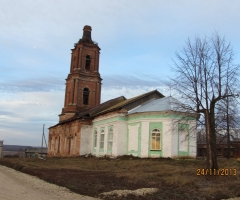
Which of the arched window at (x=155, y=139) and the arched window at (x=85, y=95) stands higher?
the arched window at (x=85, y=95)

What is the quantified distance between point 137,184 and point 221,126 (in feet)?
21.2

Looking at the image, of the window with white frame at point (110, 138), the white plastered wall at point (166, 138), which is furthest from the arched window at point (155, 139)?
the window with white frame at point (110, 138)

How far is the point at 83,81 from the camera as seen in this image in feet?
139

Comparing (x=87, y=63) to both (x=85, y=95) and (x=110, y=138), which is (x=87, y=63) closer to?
(x=85, y=95)

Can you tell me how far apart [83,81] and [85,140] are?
11.1 metres

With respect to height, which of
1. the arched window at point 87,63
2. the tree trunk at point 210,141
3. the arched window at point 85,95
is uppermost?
the arched window at point 87,63

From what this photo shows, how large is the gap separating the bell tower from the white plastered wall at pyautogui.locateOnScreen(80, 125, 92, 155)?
24.7 ft

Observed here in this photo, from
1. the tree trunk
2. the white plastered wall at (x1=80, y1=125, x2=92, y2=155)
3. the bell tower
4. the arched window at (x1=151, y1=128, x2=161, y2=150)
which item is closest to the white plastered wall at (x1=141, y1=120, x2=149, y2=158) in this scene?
the arched window at (x1=151, y1=128, x2=161, y2=150)

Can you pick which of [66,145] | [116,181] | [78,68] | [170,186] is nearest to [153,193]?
[170,186]

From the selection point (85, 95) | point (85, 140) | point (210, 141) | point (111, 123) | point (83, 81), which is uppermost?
point (83, 81)

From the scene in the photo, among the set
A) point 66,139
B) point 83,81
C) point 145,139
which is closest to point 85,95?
point 83,81

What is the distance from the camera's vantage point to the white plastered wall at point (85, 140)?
34.2m

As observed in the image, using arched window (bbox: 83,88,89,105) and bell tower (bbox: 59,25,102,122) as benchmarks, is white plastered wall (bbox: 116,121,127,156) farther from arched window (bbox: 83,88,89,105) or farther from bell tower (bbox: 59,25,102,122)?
arched window (bbox: 83,88,89,105)

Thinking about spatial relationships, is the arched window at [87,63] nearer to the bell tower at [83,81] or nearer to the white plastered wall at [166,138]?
the bell tower at [83,81]
